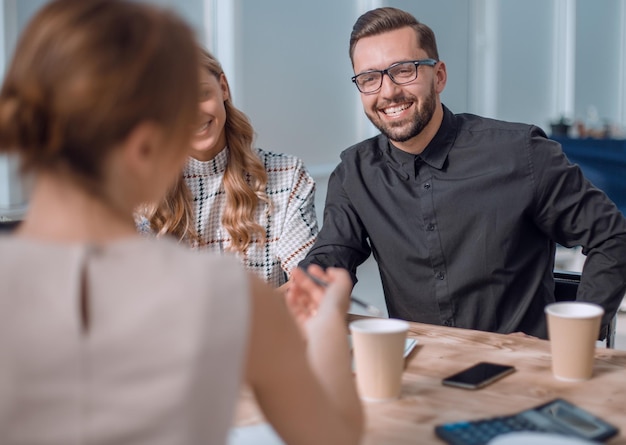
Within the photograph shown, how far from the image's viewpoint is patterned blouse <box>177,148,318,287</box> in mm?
1986

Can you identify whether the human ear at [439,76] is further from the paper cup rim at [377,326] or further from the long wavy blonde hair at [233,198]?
the paper cup rim at [377,326]

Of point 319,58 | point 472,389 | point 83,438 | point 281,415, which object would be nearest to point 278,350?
point 281,415

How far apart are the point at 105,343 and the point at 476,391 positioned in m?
0.66

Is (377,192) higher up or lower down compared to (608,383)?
higher up

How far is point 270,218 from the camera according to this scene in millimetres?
2021

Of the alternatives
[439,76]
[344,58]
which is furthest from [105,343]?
[344,58]

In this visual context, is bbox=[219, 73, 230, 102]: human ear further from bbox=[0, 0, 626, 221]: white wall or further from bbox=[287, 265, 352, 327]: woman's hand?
bbox=[287, 265, 352, 327]: woman's hand

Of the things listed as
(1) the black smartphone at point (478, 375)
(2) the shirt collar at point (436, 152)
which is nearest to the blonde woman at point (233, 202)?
(2) the shirt collar at point (436, 152)

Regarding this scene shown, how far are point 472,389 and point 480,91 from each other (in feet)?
14.6

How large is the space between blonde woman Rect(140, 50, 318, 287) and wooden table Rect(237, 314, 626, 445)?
2.25ft

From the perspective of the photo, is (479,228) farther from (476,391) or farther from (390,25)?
(476,391)

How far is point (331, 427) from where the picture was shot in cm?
80

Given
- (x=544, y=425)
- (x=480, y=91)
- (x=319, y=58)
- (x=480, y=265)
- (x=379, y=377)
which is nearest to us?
(x=544, y=425)

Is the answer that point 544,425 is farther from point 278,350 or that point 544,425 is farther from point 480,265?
point 480,265
